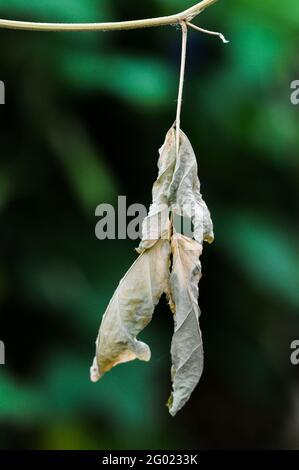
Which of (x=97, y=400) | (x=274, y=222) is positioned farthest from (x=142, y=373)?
(x=274, y=222)

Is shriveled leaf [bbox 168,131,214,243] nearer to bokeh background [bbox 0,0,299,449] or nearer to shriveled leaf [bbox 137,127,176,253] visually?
shriveled leaf [bbox 137,127,176,253]

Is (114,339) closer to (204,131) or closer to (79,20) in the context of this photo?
(79,20)

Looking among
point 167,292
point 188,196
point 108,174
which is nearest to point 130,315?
point 167,292

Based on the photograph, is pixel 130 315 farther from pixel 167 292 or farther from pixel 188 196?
pixel 188 196

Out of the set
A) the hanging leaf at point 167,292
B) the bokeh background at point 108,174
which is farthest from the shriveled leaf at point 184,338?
the bokeh background at point 108,174

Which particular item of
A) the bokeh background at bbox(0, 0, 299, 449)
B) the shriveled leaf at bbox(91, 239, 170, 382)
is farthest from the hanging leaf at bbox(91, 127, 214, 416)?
the bokeh background at bbox(0, 0, 299, 449)

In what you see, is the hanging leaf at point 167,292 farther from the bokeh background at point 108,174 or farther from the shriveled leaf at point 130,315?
the bokeh background at point 108,174
